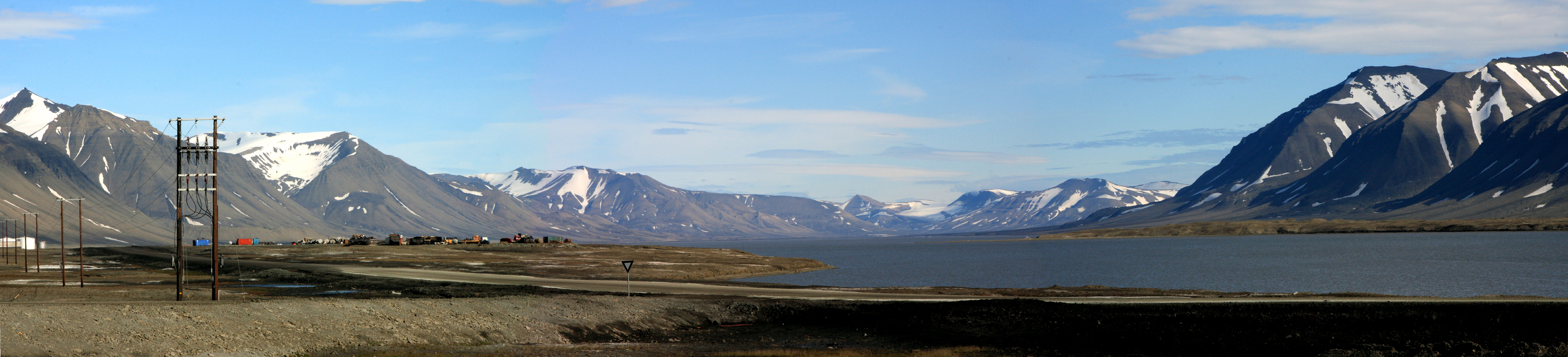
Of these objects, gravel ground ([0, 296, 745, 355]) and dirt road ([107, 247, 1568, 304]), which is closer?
gravel ground ([0, 296, 745, 355])

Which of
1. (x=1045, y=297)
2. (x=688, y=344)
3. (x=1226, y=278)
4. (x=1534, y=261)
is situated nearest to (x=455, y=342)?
(x=688, y=344)

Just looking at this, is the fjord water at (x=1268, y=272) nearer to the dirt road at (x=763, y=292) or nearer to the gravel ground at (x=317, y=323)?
the dirt road at (x=763, y=292)

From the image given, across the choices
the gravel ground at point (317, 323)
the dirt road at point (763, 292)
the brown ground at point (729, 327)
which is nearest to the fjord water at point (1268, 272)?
the dirt road at point (763, 292)

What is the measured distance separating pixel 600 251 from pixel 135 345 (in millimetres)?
145289

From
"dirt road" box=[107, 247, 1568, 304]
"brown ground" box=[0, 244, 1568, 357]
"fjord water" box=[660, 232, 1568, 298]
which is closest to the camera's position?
"brown ground" box=[0, 244, 1568, 357]

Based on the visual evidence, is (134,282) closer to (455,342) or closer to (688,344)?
(455,342)

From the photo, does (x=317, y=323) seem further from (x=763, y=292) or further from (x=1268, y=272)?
(x=1268, y=272)

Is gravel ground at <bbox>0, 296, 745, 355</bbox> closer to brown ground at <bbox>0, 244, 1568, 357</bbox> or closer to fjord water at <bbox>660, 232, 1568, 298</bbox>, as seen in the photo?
brown ground at <bbox>0, 244, 1568, 357</bbox>

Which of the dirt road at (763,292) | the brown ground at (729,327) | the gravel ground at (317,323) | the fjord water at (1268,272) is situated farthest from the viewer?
the fjord water at (1268,272)

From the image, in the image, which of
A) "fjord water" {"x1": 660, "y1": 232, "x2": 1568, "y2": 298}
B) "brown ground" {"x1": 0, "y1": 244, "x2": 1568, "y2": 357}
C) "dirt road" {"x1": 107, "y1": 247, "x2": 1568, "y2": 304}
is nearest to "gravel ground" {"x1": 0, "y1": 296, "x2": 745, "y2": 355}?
"brown ground" {"x1": 0, "y1": 244, "x2": 1568, "y2": 357}

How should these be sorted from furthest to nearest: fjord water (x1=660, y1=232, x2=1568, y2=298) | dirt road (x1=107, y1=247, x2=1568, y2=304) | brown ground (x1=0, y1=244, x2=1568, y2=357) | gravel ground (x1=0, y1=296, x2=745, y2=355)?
1. fjord water (x1=660, y1=232, x2=1568, y2=298)
2. dirt road (x1=107, y1=247, x2=1568, y2=304)
3. brown ground (x1=0, y1=244, x2=1568, y2=357)
4. gravel ground (x1=0, y1=296, x2=745, y2=355)

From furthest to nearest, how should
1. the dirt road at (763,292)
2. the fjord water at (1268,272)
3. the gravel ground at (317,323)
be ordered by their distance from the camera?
the fjord water at (1268,272) < the dirt road at (763,292) < the gravel ground at (317,323)

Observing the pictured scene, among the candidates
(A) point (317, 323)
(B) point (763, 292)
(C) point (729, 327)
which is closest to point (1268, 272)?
(B) point (763, 292)

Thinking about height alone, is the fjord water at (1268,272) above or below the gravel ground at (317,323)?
below
